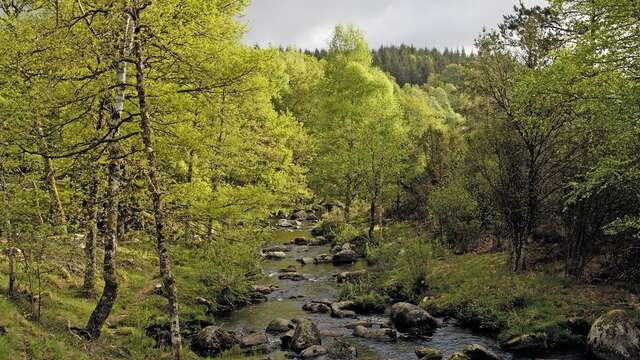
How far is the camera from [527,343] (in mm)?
15031

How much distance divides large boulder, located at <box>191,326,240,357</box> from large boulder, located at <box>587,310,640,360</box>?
35.1 ft

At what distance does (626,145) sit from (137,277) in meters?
18.8

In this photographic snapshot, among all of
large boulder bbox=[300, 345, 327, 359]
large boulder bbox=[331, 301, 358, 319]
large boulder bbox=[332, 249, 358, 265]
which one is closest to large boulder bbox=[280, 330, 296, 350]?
large boulder bbox=[300, 345, 327, 359]

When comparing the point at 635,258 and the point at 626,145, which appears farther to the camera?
the point at 635,258

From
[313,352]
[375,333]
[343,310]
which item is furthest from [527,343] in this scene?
[343,310]

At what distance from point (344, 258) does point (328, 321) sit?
994cm

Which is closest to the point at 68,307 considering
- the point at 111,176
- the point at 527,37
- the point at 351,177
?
the point at 111,176

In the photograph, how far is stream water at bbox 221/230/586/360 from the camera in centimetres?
1529

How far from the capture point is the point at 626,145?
15695mm

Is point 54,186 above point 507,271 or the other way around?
above

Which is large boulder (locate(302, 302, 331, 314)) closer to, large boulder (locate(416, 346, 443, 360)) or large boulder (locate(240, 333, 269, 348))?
large boulder (locate(240, 333, 269, 348))

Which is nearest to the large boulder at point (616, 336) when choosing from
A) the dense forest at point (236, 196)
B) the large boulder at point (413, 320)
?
the dense forest at point (236, 196)

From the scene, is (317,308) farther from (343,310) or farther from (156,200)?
(156,200)

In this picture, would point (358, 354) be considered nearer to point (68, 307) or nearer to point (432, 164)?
point (68, 307)
